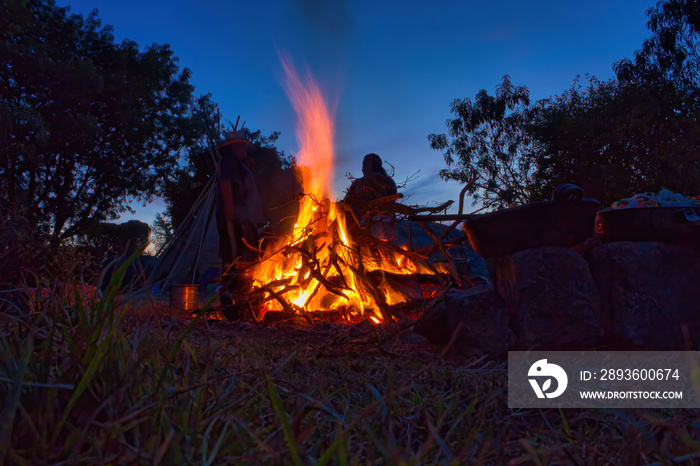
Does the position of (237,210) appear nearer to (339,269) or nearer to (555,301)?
(339,269)

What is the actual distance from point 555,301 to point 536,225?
1.71ft

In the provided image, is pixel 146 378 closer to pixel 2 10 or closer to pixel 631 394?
pixel 631 394

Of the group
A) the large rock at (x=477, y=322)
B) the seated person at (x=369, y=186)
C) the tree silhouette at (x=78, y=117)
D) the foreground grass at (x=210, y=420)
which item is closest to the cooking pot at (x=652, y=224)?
the large rock at (x=477, y=322)

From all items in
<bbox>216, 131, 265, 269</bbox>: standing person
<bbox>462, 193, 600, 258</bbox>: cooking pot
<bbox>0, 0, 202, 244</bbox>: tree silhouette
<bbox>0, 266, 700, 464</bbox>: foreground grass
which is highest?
<bbox>0, 0, 202, 244</bbox>: tree silhouette

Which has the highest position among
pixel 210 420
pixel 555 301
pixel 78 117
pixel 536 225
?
pixel 78 117

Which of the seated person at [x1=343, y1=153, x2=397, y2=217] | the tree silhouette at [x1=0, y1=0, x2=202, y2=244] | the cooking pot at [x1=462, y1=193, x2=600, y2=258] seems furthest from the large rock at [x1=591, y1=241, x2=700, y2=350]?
the tree silhouette at [x1=0, y1=0, x2=202, y2=244]

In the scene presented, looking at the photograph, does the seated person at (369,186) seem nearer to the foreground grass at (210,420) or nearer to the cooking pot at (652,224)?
the cooking pot at (652,224)

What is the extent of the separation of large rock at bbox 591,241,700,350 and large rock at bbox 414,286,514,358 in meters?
0.65

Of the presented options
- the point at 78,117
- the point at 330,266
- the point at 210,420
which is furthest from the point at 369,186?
the point at 78,117

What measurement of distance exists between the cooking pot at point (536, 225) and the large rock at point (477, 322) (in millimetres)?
321

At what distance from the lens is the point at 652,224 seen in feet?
10.2

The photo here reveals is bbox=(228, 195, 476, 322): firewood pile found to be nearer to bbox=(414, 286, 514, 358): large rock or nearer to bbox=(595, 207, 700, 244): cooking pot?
bbox=(414, 286, 514, 358): large rock

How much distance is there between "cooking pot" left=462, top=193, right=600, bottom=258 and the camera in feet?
9.68

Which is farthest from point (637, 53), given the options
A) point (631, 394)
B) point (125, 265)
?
point (125, 265)
